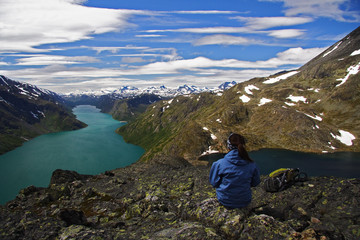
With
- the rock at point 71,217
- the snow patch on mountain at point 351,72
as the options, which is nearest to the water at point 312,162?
the snow patch on mountain at point 351,72

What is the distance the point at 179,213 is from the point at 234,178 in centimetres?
610

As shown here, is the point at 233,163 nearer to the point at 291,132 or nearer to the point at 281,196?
the point at 281,196

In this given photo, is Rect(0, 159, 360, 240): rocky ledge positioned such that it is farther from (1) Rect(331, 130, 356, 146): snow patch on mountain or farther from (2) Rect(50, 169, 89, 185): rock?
(1) Rect(331, 130, 356, 146): snow patch on mountain

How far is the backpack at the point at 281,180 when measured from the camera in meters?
17.5

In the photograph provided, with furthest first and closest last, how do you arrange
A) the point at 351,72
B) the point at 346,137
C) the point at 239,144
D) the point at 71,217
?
the point at 351,72, the point at 346,137, the point at 71,217, the point at 239,144

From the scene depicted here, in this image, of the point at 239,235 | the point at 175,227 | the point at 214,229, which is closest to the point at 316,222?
the point at 239,235

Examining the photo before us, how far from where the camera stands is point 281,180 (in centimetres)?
1777

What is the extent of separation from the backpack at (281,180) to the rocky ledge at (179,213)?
60cm

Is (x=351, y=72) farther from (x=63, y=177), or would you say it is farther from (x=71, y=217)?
(x=71, y=217)

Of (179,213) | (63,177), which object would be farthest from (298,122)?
(179,213)

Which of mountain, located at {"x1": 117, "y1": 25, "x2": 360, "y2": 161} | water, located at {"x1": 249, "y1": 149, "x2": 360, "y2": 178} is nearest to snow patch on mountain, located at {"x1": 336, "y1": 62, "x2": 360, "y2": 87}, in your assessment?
mountain, located at {"x1": 117, "y1": 25, "x2": 360, "y2": 161}

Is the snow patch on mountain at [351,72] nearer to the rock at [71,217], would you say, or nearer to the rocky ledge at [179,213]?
the rocky ledge at [179,213]

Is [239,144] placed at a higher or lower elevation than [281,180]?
higher

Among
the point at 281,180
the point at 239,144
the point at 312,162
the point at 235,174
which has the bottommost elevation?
the point at 312,162
